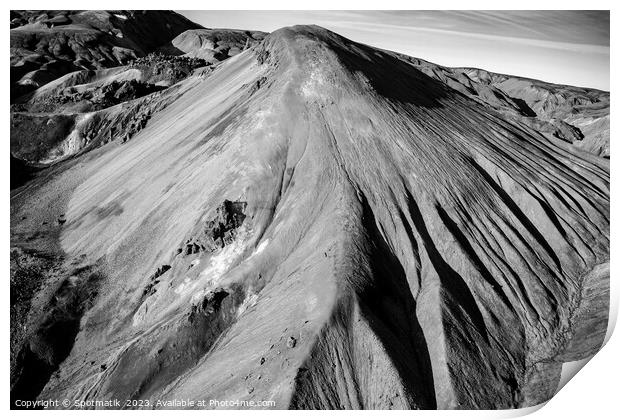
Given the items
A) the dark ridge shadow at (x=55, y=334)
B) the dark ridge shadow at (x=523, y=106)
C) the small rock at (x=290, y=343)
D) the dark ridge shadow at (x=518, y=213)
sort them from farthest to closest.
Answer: the dark ridge shadow at (x=523, y=106) < the dark ridge shadow at (x=518, y=213) < the dark ridge shadow at (x=55, y=334) < the small rock at (x=290, y=343)

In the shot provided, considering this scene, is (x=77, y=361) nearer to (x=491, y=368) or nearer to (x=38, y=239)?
(x=38, y=239)

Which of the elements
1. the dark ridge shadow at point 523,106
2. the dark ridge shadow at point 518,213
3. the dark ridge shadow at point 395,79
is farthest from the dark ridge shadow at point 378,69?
the dark ridge shadow at point 523,106

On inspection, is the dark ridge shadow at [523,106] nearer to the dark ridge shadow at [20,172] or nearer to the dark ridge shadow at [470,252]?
the dark ridge shadow at [470,252]

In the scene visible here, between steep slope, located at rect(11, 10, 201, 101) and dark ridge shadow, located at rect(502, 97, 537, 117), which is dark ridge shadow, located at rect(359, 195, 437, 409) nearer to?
steep slope, located at rect(11, 10, 201, 101)

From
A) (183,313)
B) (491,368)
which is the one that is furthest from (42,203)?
(491,368)

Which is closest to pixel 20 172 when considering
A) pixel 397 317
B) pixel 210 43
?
pixel 397 317

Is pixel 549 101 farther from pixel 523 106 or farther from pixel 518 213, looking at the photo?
pixel 518 213
